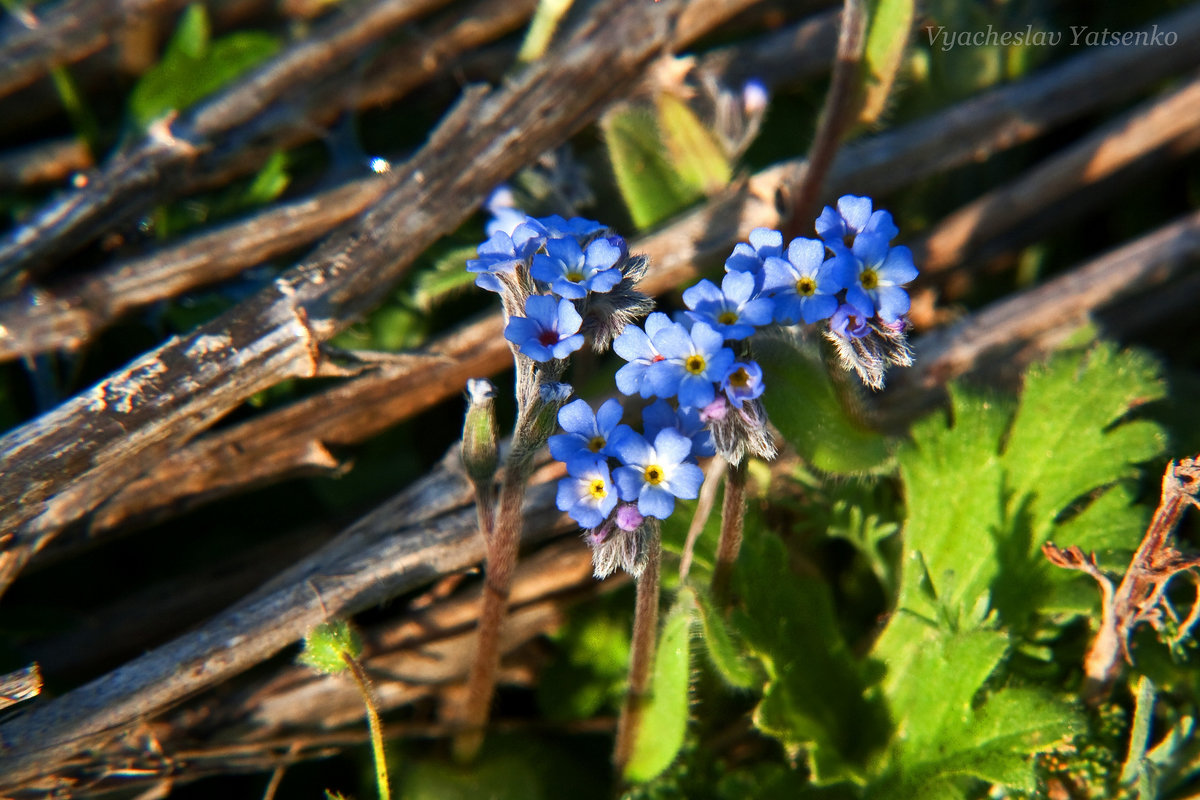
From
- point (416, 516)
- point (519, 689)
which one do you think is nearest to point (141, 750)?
point (416, 516)

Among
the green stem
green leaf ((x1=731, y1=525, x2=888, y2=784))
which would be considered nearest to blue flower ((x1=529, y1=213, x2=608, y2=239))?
green leaf ((x1=731, y1=525, x2=888, y2=784))

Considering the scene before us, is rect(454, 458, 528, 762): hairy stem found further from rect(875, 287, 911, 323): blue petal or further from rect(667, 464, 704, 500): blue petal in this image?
rect(875, 287, 911, 323): blue petal

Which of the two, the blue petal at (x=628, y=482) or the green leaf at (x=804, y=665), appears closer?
the blue petal at (x=628, y=482)

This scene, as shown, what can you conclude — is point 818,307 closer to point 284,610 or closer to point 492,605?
point 492,605

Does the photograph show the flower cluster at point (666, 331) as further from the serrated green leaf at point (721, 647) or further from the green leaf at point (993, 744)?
the green leaf at point (993, 744)

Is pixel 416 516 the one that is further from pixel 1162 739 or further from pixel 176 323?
pixel 1162 739

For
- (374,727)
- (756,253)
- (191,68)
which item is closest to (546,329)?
(756,253)

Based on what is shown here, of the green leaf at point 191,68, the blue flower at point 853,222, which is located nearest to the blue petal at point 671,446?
the blue flower at point 853,222
